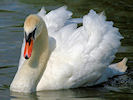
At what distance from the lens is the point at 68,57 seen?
9492 mm

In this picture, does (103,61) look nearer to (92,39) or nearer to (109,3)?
(92,39)

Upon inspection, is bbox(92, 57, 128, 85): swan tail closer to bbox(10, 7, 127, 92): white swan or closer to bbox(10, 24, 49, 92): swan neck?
bbox(10, 7, 127, 92): white swan

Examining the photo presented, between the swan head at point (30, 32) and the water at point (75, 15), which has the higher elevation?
the swan head at point (30, 32)

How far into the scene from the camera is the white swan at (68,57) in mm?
9461

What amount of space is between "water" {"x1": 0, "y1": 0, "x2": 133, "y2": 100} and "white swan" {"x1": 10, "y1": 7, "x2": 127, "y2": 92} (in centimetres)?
22

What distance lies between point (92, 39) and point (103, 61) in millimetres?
555

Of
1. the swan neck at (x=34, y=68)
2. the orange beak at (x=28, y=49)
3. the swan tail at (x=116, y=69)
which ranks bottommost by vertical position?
the swan tail at (x=116, y=69)

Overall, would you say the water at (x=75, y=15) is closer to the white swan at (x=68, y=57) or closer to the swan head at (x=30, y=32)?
the white swan at (x=68, y=57)

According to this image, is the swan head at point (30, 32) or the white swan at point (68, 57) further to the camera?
the white swan at point (68, 57)

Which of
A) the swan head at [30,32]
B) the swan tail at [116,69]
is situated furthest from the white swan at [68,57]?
the swan tail at [116,69]

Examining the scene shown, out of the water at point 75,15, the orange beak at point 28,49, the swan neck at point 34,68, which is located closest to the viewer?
the orange beak at point 28,49

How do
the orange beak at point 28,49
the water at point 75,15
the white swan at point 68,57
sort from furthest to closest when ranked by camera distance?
the white swan at point 68,57 → the water at point 75,15 → the orange beak at point 28,49

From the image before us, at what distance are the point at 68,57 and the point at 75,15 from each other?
5.82 metres

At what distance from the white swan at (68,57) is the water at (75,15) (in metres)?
0.22
